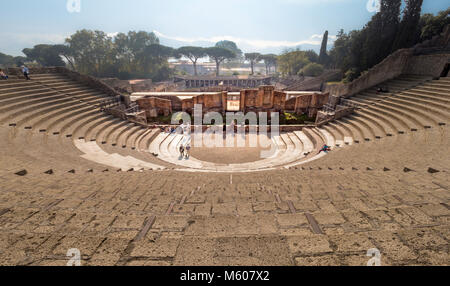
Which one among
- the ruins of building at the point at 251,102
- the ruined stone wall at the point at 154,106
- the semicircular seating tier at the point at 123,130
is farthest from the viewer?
the ruins of building at the point at 251,102

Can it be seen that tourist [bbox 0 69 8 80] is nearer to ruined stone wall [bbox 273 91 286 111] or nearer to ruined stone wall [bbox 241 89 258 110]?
ruined stone wall [bbox 241 89 258 110]

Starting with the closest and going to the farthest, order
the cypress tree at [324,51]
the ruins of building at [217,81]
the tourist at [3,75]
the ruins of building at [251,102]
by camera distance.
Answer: the tourist at [3,75]
the ruins of building at [251,102]
the cypress tree at [324,51]
the ruins of building at [217,81]

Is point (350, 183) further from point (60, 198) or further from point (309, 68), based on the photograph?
point (309, 68)

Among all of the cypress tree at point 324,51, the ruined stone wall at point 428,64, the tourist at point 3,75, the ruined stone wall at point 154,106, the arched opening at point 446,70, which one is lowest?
the ruined stone wall at point 154,106

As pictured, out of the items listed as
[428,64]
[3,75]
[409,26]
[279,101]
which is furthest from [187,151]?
[409,26]

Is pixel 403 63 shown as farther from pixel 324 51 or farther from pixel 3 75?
pixel 3 75

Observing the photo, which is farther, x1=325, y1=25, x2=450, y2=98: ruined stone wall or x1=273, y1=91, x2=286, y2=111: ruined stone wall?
x1=273, y1=91, x2=286, y2=111: ruined stone wall

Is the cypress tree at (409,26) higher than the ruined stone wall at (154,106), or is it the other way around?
the cypress tree at (409,26)

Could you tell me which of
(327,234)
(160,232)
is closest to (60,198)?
(160,232)

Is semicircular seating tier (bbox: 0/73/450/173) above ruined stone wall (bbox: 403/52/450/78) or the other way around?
the other way around
